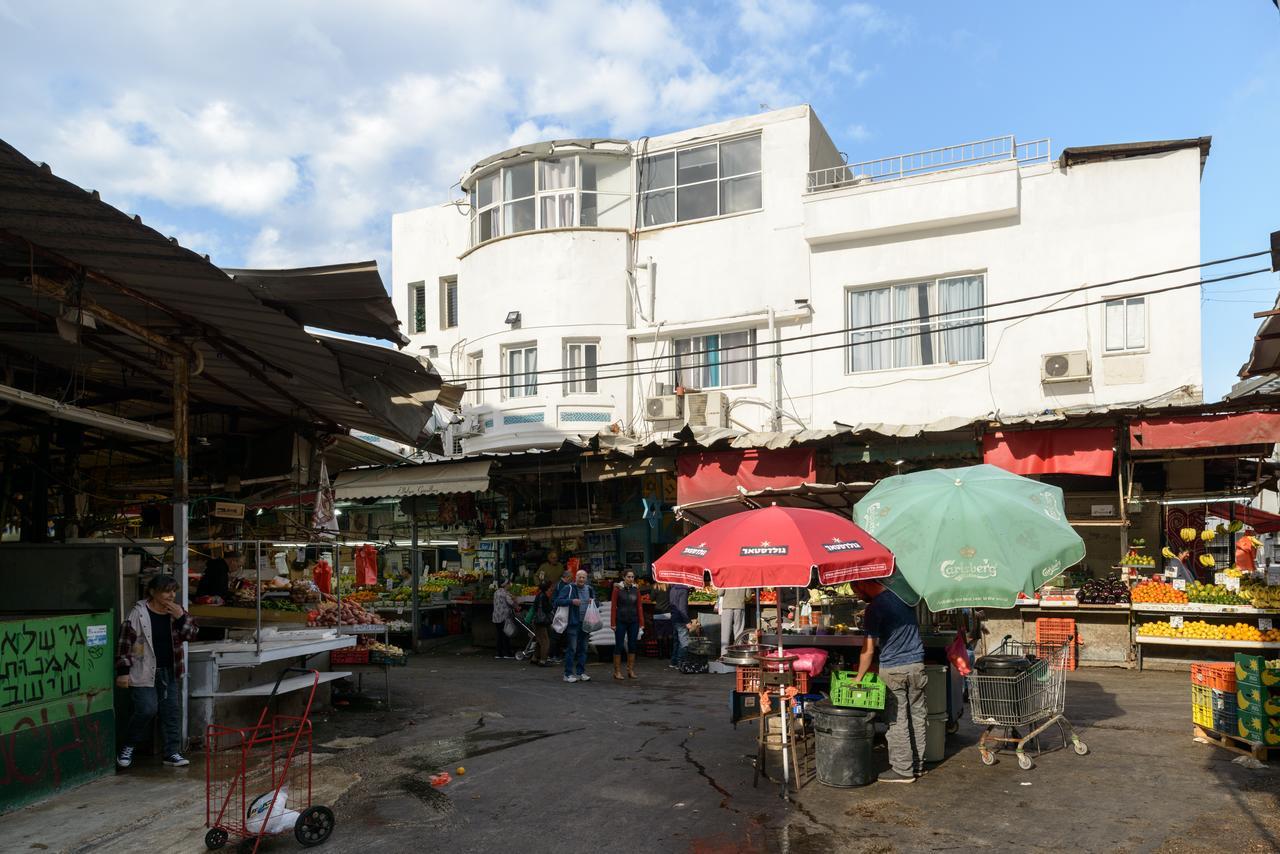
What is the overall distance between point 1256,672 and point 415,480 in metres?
16.4

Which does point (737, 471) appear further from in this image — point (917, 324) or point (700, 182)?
point (700, 182)

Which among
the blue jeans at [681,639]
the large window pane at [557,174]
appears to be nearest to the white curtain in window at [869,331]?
the blue jeans at [681,639]

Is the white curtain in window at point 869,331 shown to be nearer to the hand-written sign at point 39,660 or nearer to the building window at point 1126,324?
the building window at point 1126,324

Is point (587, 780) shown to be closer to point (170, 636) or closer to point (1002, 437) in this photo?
point (170, 636)

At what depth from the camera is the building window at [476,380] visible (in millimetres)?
25325

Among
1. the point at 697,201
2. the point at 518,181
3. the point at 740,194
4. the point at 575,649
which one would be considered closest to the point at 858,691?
the point at 575,649

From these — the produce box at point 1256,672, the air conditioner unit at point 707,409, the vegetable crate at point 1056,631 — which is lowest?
the vegetable crate at point 1056,631

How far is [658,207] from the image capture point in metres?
24.8

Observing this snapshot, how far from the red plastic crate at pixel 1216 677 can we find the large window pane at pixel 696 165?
16.9m

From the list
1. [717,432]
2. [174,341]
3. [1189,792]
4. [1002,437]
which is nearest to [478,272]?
[717,432]

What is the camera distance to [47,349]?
35.3 feet

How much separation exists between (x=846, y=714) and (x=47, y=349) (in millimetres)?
9134

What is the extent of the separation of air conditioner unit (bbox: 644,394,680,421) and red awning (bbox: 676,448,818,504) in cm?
210

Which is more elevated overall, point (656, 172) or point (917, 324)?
point (656, 172)
